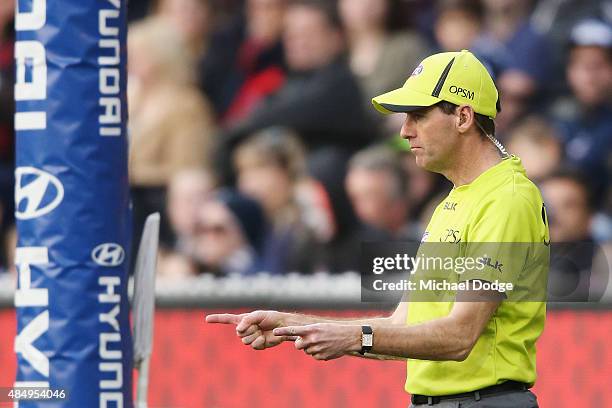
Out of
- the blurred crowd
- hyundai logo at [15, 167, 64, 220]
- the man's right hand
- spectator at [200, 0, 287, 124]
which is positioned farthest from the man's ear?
spectator at [200, 0, 287, 124]

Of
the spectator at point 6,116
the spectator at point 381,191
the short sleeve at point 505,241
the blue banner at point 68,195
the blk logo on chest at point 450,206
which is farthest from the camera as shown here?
the spectator at point 6,116

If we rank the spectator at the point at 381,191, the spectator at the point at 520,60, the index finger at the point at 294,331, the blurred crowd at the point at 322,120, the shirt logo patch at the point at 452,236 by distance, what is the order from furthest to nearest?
the spectator at the point at 381,191 → the spectator at the point at 520,60 → the blurred crowd at the point at 322,120 → the shirt logo patch at the point at 452,236 → the index finger at the point at 294,331

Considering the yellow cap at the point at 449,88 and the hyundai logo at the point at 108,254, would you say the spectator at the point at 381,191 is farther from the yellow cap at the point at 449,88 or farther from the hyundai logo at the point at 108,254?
the yellow cap at the point at 449,88

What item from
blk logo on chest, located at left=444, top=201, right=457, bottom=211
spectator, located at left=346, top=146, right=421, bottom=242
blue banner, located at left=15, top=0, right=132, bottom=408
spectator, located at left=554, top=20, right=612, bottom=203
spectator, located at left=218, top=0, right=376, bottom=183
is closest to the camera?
blk logo on chest, located at left=444, top=201, right=457, bottom=211

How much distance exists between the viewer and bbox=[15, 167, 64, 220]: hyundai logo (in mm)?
4598

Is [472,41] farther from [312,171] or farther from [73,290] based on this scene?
[73,290]

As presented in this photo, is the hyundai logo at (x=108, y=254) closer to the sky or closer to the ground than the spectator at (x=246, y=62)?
closer to the ground

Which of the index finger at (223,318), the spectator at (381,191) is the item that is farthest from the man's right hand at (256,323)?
the spectator at (381,191)

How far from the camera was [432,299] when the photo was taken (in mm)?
4359

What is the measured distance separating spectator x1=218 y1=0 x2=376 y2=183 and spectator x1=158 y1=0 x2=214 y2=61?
0.59 meters

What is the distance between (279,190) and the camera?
8.95 meters

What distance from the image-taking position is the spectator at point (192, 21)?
9.38 m

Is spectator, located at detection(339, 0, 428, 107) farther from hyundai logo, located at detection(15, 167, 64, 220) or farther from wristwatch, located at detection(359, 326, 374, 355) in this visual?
wristwatch, located at detection(359, 326, 374, 355)

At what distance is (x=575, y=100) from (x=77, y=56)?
4500mm
